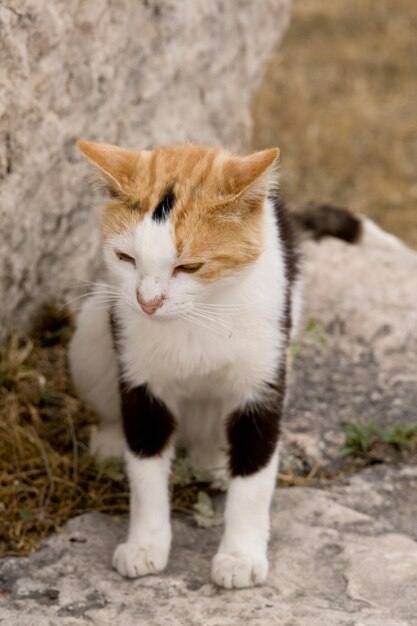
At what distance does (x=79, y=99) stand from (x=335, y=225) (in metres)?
1.44

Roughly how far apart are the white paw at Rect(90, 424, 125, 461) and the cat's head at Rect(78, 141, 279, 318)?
955 mm

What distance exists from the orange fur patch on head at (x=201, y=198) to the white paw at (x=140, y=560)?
87 centimetres

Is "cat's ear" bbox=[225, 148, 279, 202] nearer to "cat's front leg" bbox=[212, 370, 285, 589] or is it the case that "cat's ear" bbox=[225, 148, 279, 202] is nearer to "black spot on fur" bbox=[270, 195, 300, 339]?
"black spot on fur" bbox=[270, 195, 300, 339]

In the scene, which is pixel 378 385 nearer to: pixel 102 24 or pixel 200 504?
pixel 200 504

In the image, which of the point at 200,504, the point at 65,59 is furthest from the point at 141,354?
the point at 65,59

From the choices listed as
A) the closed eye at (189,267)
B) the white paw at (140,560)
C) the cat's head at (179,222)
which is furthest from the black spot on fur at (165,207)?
the white paw at (140,560)

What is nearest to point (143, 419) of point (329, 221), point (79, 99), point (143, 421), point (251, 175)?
point (143, 421)

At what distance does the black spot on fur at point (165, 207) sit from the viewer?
2480mm

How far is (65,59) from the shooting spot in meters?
3.50

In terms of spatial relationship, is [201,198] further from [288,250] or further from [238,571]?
[238,571]

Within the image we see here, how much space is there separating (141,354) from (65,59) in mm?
1237

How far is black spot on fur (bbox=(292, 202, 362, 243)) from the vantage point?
14.9ft

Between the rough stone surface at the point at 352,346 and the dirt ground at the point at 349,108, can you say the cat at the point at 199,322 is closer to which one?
the rough stone surface at the point at 352,346

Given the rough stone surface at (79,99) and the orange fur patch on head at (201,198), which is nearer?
the orange fur patch on head at (201,198)
